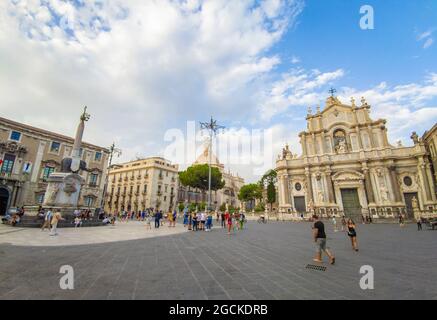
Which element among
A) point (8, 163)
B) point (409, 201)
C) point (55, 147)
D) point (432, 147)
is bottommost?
point (409, 201)

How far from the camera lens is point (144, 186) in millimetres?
49156

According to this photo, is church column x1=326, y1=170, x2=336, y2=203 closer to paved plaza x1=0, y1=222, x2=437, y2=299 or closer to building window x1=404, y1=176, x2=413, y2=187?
building window x1=404, y1=176, x2=413, y2=187

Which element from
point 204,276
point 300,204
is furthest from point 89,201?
point 204,276

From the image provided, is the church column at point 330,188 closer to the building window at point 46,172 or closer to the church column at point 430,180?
the church column at point 430,180

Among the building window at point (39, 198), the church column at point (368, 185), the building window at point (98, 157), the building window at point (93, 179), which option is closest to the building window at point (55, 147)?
the building window at point (98, 157)

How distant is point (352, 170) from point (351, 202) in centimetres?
467

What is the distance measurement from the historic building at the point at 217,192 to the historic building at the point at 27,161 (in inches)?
988

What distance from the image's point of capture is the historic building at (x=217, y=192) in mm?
57300

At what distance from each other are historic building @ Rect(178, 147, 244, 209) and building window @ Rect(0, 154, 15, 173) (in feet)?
96.5

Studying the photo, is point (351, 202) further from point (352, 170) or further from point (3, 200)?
point (3, 200)

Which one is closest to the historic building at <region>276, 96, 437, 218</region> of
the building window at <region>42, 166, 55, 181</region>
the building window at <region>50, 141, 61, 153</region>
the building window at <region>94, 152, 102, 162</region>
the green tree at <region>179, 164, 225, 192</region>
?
the green tree at <region>179, 164, 225, 192</region>
